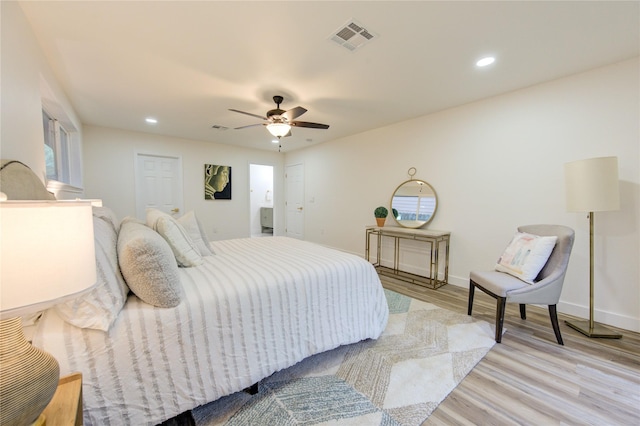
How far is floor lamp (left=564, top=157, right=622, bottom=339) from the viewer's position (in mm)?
1985

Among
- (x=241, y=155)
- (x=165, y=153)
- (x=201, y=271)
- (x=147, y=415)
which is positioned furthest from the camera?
(x=241, y=155)

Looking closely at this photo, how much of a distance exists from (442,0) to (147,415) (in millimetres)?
2729

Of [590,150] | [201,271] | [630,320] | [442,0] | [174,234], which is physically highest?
[442,0]

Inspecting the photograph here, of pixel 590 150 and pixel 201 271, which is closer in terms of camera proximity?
pixel 201 271

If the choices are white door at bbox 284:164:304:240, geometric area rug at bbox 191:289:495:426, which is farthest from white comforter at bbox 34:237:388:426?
white door at bbox 284:164:304:240

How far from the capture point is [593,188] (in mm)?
2018

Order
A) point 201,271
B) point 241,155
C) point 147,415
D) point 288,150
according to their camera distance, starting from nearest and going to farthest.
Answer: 1. point 147,415
2. point 201,271
3. point 241,155
4. point 288,150

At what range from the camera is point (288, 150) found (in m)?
6.23

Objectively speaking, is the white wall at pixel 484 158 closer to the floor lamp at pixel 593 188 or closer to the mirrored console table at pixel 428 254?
the mirrored console table at pixel 428 254

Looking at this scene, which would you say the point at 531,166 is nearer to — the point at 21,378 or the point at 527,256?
the point at 527,256

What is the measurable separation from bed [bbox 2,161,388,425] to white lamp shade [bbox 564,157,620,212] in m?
1.98

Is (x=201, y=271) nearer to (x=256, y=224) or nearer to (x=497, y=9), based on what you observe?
(x=497, y=9)

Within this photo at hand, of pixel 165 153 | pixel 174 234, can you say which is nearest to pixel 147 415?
pixel 174 234

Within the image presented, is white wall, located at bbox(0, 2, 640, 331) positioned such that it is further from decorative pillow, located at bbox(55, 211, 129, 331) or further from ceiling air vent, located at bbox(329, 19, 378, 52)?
ceiling air vent, located at bbox(329, 19, 378, 52)
